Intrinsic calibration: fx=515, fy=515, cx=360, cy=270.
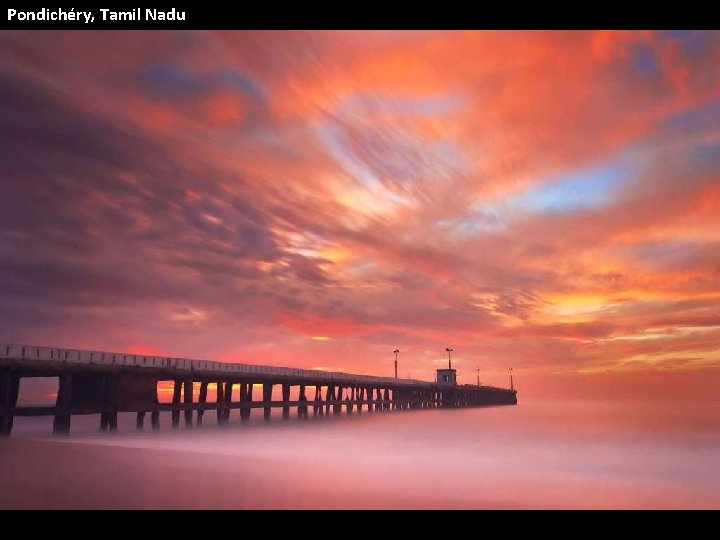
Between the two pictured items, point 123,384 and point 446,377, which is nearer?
point 123,384

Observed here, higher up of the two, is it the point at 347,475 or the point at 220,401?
the point at 220,401

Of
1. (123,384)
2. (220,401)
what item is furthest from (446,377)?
(123,384)

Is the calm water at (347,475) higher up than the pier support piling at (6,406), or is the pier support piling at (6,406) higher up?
the pier support piling at (6,406)

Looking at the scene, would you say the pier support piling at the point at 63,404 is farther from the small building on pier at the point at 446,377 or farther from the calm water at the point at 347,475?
the small building on pier at the point at 446,377

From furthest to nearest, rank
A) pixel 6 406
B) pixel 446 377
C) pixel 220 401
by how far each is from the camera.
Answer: pixel 446 377
pixel 220 401
pixel 6 406

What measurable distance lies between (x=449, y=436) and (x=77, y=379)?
27393 mm

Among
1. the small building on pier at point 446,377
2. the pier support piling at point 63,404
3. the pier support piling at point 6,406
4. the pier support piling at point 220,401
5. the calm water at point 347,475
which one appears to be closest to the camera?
the calm water at point 347,475

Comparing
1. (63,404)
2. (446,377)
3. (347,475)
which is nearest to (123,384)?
(63,404)

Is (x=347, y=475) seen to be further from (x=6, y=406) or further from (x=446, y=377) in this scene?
(x=446, y=377)

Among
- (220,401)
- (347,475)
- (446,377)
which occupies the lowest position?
(347,475)

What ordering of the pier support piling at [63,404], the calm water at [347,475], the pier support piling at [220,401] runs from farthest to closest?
the pier support piling at [220,401]
the pier support piling at [63,404]
the calm water at [347,475]

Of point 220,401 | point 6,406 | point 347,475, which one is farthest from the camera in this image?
point 220,401

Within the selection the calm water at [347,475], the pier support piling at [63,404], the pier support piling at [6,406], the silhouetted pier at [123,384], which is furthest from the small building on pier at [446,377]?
the pier support piling at [6,406]

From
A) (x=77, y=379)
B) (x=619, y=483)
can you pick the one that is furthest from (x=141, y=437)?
(x=619, y=483)
